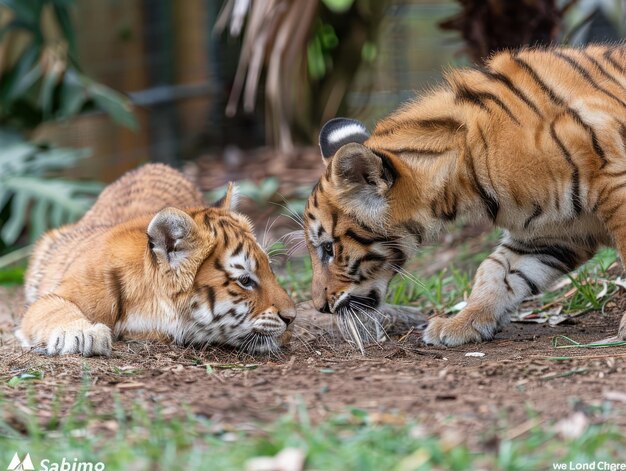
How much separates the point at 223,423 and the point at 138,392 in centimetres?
58

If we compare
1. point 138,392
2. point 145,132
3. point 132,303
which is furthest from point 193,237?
point 145,132

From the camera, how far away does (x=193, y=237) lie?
4234mm

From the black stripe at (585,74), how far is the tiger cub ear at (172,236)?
1.92 metres

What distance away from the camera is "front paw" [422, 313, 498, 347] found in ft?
14.8

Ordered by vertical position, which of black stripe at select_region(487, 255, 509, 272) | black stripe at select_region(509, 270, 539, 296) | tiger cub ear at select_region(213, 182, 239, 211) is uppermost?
tiger cub ear at select_region(213, 182, 239, 211)

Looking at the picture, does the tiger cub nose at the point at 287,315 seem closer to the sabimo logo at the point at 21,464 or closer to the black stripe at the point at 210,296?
the black stripe at the point at 210,296

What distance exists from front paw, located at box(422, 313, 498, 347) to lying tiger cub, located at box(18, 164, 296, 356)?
73 cm

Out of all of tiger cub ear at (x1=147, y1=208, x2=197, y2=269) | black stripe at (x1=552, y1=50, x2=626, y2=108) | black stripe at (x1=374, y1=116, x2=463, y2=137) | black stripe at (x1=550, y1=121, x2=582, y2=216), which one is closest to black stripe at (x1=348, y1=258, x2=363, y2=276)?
black stripe at (x1=374, y1=116, x2=463, y2=137)

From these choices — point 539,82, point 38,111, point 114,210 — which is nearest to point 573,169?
point 539,82

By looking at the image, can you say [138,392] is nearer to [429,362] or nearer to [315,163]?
[429,362]

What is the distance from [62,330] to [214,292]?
2.26 feet

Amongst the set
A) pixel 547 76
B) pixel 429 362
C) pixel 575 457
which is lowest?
pixel 429 362

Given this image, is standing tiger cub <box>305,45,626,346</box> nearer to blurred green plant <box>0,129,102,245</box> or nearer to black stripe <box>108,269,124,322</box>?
black stripe <box>108,269,124,322</box>

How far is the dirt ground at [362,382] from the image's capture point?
293 cm
